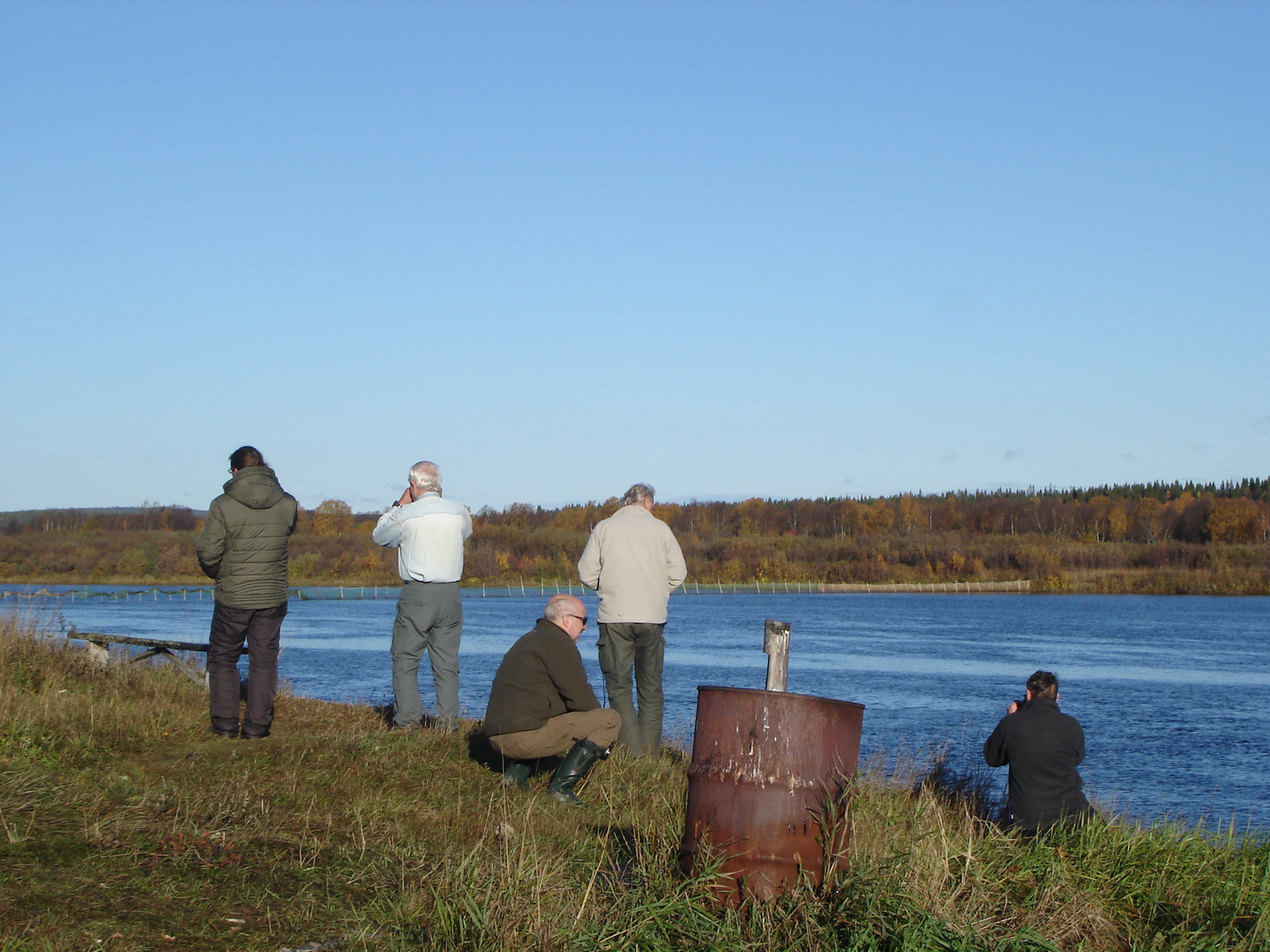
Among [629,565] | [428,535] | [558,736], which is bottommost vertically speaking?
[558,736]

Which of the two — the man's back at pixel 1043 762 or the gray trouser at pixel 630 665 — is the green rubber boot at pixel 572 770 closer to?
the gray trouser at pixel 630 665

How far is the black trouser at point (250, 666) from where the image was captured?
7.30 metres

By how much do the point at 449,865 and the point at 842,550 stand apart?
119 meters

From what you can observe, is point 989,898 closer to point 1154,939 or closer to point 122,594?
point 1154,939

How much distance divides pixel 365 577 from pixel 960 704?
84.3 m

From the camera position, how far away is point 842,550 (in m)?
121

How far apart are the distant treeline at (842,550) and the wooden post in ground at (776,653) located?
90815 millimetres

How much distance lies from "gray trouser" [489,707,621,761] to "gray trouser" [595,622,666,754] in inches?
42.0

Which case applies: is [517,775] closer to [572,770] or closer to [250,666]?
[572,770]

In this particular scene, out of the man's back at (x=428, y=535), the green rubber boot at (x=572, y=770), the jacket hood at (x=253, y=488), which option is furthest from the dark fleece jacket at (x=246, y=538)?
the green rubber boot at (x=572, y=770)

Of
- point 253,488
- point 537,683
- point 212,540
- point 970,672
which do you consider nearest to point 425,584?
point 253,488

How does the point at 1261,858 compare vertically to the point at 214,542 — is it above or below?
below

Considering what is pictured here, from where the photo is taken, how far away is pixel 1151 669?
31.2 m

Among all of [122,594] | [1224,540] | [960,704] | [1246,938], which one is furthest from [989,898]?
[1224,540]
